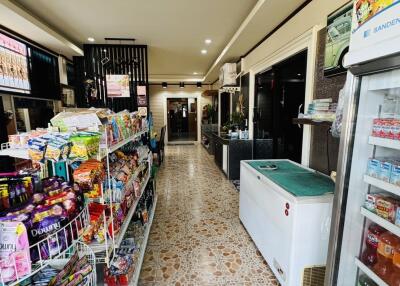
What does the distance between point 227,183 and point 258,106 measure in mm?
1717

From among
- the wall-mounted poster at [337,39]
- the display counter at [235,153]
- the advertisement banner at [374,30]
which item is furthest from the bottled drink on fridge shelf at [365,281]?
the display counter at [235,153]

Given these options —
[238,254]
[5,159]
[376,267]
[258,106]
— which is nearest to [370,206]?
[376,267]

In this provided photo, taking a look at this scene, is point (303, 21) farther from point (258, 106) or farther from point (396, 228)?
point (396, 228)

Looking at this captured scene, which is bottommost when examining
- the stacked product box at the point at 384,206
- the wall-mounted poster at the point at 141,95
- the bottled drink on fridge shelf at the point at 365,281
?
the bottled drink on fridge shelf at the point at 365,281

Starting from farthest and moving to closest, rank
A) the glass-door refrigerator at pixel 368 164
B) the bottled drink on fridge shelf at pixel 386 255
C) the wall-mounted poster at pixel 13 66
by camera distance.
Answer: the wall-mounted poster at pixel 13 66 < the bottled drink on fridge shelf at pixel 386 255 < the glass-door refrigerator at pixel 368 164

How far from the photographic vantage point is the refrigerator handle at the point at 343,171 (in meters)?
1.11

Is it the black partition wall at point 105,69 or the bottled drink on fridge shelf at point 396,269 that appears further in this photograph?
the black partition wall at point 105,69

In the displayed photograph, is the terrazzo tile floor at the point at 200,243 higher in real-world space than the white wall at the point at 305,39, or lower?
lower

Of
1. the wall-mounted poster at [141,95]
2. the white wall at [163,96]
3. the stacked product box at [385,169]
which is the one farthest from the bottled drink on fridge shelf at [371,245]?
the white wall at [163,96]

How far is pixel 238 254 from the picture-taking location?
2.27m

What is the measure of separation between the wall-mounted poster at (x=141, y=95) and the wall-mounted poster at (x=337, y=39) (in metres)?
3.43

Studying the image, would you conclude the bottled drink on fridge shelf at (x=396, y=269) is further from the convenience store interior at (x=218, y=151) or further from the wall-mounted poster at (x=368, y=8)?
the wall-mounted poster at (x=368, y=8)

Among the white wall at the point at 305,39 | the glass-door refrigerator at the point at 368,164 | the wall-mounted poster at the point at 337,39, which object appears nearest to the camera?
the glass-door refrigerator at the point at 368,164

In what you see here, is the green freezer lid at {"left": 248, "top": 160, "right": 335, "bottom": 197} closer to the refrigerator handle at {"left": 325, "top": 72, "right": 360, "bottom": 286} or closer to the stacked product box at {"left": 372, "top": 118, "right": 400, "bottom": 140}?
the refrigerator handle at {"left": 325, "top": 72, "right": 360, "bottom": 286}
